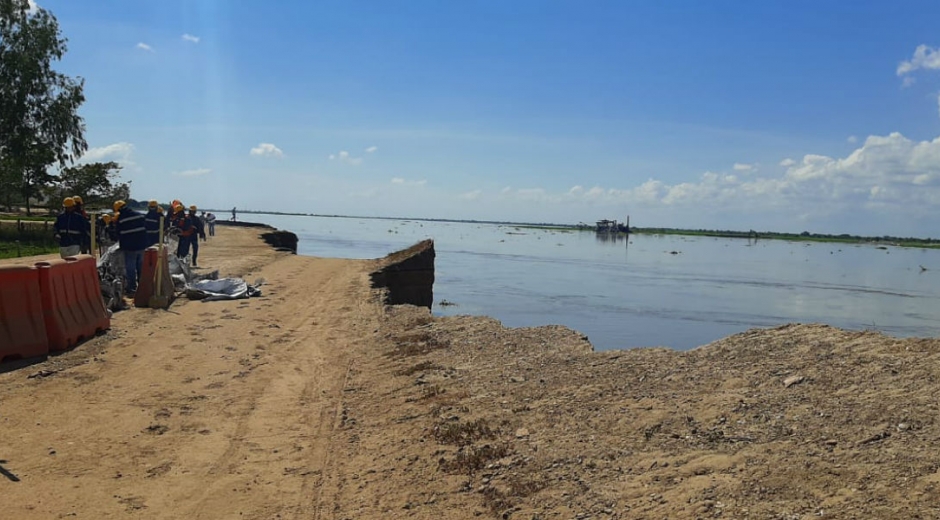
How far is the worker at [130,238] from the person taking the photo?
14.2 metres

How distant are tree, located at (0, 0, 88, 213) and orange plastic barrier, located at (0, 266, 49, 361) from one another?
95.2 feet

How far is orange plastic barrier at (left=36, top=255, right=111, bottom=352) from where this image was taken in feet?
30.0

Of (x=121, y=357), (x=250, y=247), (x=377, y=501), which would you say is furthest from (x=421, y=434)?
(x=250, y=247)

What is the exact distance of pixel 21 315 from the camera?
28.5ft

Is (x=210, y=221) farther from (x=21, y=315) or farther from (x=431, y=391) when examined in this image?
(x=431, y=391)

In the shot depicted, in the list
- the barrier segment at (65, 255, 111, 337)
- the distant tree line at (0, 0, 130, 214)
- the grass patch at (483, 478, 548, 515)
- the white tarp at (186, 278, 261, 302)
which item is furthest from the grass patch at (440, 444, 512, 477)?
the distant tree line at (0, 0, 130, 214)

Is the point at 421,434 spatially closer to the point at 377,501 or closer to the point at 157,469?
the point at 377,501

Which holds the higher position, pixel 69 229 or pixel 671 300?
pixel 69 229

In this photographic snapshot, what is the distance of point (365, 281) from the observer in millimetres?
21500

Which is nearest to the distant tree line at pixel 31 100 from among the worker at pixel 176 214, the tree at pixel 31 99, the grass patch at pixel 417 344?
the tree at pixel 31 99

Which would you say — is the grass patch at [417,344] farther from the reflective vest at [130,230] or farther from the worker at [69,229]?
the worker at [69,229]

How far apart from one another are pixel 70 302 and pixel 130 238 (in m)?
4.78

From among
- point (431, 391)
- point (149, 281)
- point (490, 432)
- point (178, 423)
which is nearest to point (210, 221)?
point (149, 281)

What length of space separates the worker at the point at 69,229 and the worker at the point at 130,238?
0.90 meters
